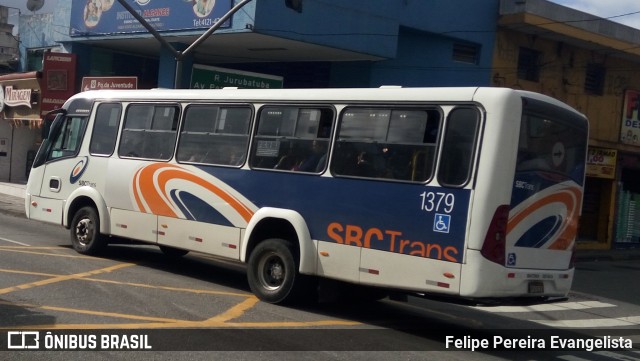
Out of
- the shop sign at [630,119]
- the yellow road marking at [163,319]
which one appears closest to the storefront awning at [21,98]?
the yellow road marking at [163,319]

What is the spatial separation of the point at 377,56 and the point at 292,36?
284cm

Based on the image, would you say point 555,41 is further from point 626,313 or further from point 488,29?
point 626,313

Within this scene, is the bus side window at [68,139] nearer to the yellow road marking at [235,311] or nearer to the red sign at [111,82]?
the yellow road marking at [235,311]

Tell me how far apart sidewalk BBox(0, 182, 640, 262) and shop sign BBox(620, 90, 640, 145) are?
4.19m

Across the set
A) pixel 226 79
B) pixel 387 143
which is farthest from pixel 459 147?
pixel 226 79

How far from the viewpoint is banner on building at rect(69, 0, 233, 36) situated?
21953mm

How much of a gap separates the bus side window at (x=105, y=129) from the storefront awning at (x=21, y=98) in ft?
54.4

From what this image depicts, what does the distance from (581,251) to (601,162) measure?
11.6 ft

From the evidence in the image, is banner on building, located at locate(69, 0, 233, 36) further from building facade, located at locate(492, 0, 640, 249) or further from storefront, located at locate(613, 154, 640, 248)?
storefront, located at locate(613, 154, 640, 248)

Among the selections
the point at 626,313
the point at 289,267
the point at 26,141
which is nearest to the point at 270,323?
the point at 289,267

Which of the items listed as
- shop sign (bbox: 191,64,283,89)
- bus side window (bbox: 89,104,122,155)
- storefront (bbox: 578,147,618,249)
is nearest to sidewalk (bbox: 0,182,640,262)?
storefront (bbox: 578,147,618,249)

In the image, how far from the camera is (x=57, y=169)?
14.6 m

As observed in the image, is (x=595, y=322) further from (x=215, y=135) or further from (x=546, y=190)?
(x=215, y=135)

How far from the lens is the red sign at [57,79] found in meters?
28.0
